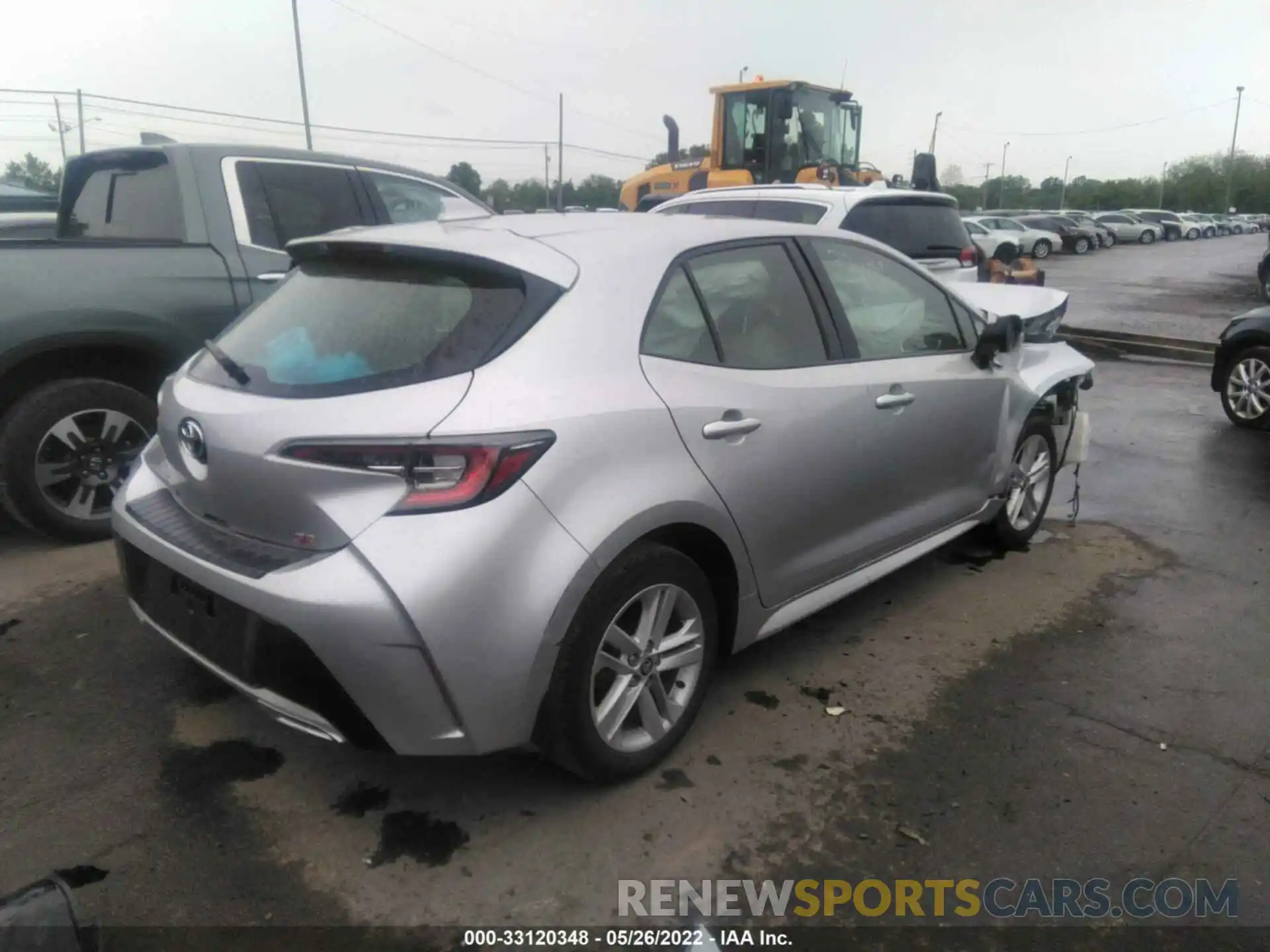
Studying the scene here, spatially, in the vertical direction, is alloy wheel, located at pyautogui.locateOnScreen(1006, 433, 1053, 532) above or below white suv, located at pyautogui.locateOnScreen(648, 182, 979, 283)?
below

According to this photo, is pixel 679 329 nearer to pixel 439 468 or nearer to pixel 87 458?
pixel 439 468

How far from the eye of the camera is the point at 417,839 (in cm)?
264

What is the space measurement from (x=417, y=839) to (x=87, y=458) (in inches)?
116

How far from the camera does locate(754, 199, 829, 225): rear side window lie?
23.6ft

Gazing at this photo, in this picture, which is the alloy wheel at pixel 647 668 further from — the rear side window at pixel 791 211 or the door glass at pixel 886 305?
the rear side window at pixel 791 211

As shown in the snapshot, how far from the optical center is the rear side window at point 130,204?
4953 millimetres

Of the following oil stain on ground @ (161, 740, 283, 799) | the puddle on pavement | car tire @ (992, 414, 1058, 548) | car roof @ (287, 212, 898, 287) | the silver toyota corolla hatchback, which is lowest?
the puddle on pavement

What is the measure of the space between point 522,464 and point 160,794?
1513 mm

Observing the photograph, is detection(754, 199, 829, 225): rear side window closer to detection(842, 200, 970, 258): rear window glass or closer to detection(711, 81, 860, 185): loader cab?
detection(842, 200, 970, 258): rear window glass

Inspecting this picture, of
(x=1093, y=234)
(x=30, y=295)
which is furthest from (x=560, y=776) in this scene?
(x=1093, y=234)

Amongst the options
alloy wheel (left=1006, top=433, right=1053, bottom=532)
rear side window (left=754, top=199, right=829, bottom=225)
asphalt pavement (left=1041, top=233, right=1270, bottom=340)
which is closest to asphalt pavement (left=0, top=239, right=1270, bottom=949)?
alloy wheel (left=1006, top=433, right=1053, bottom=532)

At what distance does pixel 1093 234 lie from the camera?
40.7 metres

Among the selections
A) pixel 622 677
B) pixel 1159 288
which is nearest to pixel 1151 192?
pixel 1159 288

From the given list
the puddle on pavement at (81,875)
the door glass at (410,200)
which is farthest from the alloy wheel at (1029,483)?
the puddle on pavement at (81,875)
